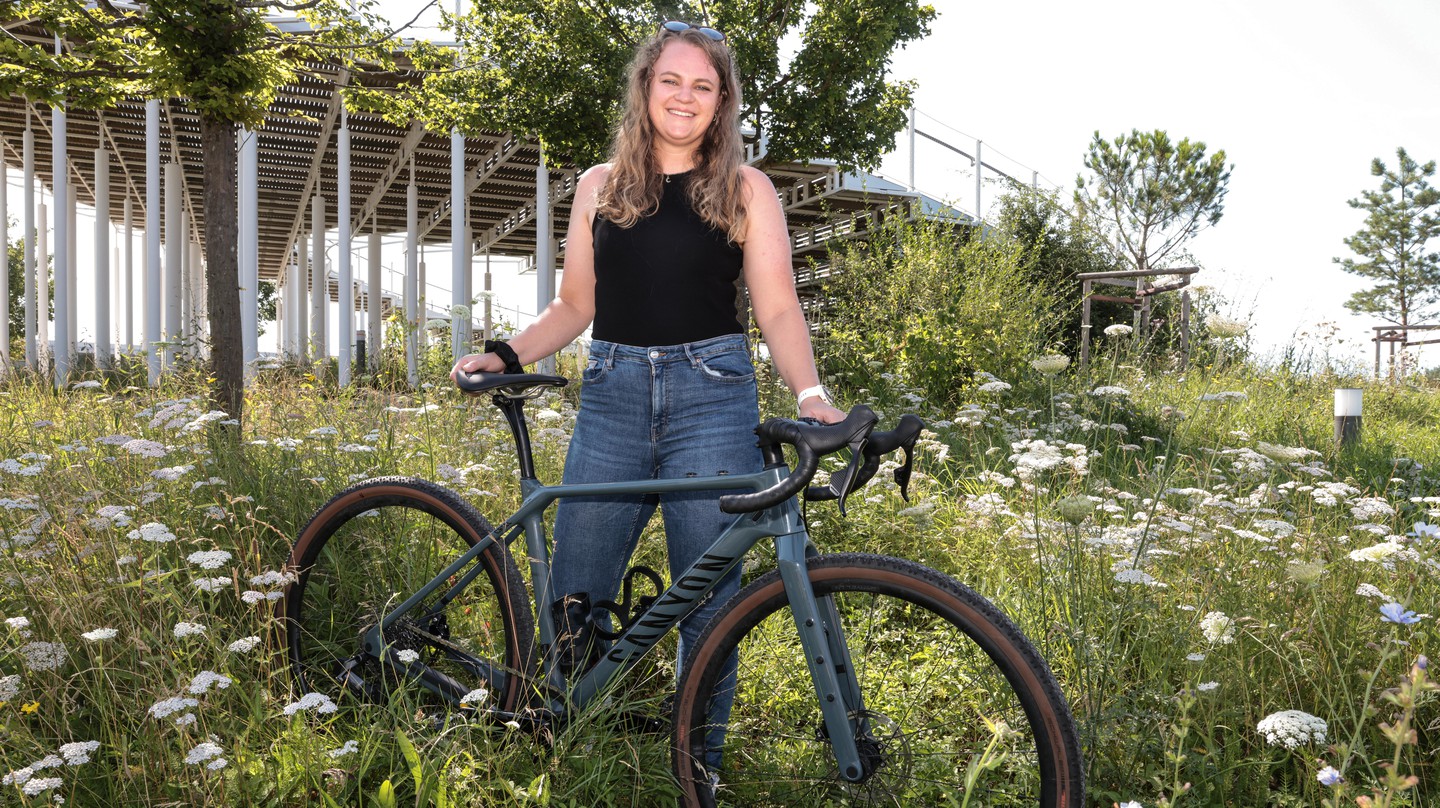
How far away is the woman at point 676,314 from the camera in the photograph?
2.21 metres

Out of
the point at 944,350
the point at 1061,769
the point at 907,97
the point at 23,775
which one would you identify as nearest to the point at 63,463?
the point at 23,775

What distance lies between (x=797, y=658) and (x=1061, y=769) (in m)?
1.11

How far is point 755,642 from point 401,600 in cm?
106

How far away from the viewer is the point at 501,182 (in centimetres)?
2152

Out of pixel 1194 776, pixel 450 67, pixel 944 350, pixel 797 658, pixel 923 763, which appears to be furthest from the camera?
pixel 944 350

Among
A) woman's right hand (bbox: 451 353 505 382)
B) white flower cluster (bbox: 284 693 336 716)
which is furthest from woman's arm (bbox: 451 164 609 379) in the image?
white flower cluster (bbox: 284 693 336 716)

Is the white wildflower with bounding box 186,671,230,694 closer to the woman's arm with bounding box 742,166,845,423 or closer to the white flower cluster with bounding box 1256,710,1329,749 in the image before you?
the woman's arm with bounding box 742,166,845,423

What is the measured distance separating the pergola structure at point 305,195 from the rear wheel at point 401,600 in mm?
7957

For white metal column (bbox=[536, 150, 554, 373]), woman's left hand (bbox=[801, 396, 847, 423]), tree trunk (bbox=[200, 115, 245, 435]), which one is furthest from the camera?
white metal column (bbox=[536, 150, 554, 373])

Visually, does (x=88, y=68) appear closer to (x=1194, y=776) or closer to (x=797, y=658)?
(x=797, y=658)

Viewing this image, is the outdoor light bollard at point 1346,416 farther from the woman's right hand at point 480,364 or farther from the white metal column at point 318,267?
the white metal column at point 318,267

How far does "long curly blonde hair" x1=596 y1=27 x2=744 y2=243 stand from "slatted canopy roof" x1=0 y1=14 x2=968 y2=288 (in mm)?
10882

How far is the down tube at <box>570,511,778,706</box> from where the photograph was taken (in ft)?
6.37

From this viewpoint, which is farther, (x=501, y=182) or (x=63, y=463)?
(x=501, y=182)
